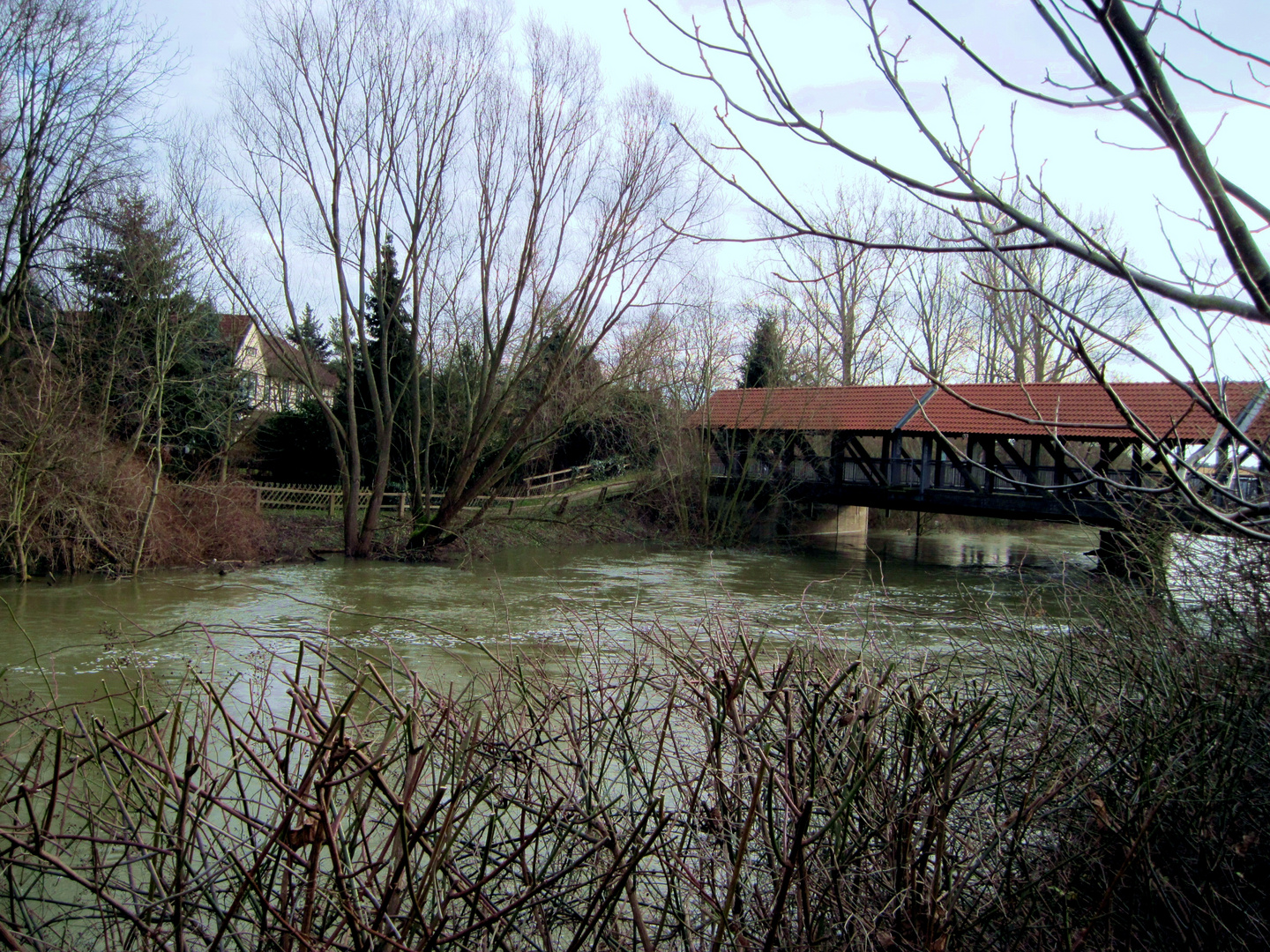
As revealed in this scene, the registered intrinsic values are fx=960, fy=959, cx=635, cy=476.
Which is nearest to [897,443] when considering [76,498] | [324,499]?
[324,499]

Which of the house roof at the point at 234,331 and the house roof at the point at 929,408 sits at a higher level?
the house roof at the point at 234,331

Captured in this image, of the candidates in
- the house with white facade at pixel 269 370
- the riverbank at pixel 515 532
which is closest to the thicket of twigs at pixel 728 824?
the riverbank at pixel 515 532

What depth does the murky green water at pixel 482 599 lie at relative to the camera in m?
9.02

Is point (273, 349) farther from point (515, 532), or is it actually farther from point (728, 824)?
point (728, 824)

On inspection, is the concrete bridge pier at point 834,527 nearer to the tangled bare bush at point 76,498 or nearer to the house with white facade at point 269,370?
the house with white facade at point 269,370

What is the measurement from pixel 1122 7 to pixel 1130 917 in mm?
2130

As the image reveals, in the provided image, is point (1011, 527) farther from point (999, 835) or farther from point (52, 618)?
point (999, 835)

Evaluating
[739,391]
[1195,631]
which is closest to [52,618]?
[1195,631]

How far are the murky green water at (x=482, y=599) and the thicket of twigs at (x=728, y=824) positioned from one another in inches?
77.1

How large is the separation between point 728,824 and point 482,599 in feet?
41.6

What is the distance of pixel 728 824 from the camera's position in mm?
2432

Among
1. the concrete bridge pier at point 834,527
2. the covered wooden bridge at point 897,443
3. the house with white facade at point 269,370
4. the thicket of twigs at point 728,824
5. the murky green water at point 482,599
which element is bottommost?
the murky green water at point 482,599

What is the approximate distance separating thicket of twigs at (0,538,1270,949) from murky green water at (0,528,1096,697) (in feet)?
6.43

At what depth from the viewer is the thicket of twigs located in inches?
75.8
